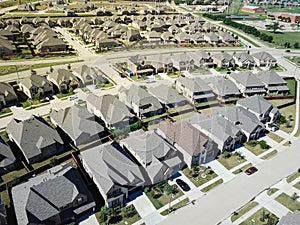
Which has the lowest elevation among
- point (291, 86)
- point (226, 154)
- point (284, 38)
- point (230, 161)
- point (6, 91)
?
point (230, 161)

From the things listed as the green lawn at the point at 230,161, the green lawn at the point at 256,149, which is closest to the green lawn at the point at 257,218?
the green lawn at the point at 230,161

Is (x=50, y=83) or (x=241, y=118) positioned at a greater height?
(x=50, y=83)

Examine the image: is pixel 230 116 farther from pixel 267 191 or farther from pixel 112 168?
pixel 112 168

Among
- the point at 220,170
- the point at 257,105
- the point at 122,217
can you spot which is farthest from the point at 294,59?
the point at 122,217

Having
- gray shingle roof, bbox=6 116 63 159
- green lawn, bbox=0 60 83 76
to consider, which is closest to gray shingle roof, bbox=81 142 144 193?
gray shingle roof, bbox=6 116 63 159

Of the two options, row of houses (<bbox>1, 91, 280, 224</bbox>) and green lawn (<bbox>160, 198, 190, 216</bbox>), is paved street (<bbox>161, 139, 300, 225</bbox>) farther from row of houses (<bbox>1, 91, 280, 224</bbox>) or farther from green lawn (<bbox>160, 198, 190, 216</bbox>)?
row of houses (<bbox>1, 91, 280, 224</bbox>)

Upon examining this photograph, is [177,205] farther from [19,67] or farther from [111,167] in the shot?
[19,67]

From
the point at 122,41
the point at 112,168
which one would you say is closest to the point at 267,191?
the point at 112,168

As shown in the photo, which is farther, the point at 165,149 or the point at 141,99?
the point at 141,99
